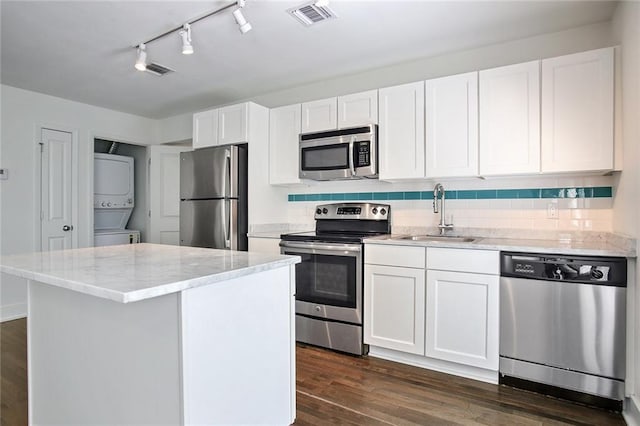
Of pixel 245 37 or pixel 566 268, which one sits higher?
pixel 245 37

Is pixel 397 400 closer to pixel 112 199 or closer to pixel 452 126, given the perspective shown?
pixel 452 126

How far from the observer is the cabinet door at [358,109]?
3.11 meters

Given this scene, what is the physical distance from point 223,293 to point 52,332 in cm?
97

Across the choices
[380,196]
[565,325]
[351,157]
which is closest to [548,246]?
[565,325]

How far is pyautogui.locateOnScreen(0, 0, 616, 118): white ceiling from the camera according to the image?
7.66 ft

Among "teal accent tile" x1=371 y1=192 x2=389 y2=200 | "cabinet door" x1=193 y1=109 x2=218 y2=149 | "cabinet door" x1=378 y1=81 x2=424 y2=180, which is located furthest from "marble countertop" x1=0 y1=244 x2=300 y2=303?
"cabinet door" x1=193 y1=109 x2=218 y2=149

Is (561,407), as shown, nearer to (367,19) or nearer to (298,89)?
(367,19)

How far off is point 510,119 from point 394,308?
160 centimetres

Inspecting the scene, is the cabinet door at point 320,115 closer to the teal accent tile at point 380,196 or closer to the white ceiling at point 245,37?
the white ceiling at point 245,37

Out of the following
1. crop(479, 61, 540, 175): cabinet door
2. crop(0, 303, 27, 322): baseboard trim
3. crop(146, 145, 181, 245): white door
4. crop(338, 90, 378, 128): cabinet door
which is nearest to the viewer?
crop(479, 61, 540, 175): cabinet door

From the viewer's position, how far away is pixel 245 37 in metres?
2.73

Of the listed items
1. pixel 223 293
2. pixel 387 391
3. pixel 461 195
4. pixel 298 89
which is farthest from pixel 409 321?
pixel 298 89

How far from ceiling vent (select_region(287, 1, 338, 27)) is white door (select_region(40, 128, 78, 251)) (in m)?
3.46

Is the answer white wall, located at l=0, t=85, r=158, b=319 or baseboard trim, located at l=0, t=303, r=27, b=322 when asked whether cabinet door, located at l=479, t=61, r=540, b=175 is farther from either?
baseboard trim, located at l=0, t=303, r=27, b=322
